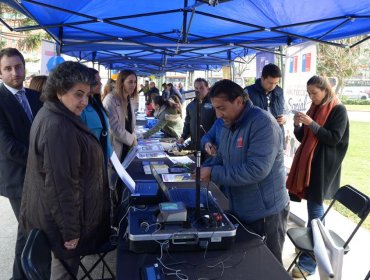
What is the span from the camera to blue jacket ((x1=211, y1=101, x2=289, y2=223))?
5.27 feet

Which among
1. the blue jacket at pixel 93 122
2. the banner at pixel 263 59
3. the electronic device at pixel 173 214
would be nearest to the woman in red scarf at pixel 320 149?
the blue jacket at pixel 93 122

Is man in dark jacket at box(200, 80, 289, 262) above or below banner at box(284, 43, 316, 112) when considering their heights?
below

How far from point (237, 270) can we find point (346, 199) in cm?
142

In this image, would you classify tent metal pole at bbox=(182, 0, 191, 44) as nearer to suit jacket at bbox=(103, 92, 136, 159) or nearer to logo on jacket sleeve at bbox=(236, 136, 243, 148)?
suit jacket at bbox=(103, 92, 136, 159)

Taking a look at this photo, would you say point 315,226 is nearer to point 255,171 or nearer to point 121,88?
point 255,171

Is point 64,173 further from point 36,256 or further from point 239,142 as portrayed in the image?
point 239,142

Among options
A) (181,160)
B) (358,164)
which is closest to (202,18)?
(181,160)

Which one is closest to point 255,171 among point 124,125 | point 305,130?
point 305,130

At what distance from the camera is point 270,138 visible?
1.62m

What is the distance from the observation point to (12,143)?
208 centimetres

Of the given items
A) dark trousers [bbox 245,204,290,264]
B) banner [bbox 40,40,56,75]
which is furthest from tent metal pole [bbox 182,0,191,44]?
banner [bbox 40,40,56,75]

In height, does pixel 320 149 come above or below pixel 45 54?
below

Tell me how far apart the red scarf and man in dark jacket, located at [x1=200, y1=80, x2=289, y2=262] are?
98 cm

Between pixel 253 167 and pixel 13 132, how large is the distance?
154 centimetres
